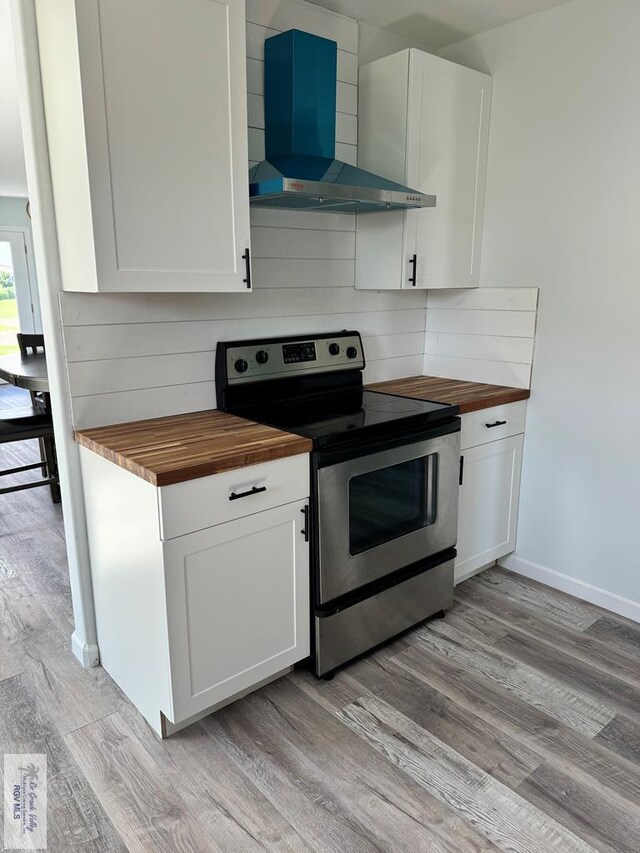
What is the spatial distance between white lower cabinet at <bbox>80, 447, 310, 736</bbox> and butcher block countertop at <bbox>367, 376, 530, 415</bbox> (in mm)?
891

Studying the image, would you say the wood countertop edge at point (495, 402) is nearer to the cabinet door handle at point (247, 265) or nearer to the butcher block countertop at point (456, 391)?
the butcher block countertop at point (456, 391)

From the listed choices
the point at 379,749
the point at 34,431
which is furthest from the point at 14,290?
the point at 379,749

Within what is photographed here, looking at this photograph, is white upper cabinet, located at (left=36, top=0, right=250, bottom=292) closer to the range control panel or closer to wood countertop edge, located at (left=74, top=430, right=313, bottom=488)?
the range control panel

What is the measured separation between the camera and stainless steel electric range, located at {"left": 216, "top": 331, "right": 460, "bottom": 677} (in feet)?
6.58

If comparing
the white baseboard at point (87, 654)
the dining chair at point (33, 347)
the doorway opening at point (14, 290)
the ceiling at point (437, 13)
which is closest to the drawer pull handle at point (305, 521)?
the white baseboard at point (87, 654)

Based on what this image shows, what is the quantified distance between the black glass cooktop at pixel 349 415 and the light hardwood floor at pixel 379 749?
882mm

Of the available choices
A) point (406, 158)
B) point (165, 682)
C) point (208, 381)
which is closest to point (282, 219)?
point (406, 158)

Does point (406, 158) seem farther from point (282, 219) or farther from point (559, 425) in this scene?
point (559, 425)

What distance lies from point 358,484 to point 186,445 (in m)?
0.61

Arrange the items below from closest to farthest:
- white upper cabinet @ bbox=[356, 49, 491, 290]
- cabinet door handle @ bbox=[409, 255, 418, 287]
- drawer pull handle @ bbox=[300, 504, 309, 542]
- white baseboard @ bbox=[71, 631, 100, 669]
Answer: drawer pull handle @ bbox=[300, 504, 309, 542]
white baseboard @ bbox=[71, 631, 100, 669]
white upper cabinet @ bbox=[356, 49, 491, 290]
cabinet door handle @ bbox=[409, 255, 418, 287]

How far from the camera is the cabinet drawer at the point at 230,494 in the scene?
1.64m

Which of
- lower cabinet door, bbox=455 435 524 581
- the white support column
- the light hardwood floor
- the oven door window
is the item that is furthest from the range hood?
the light hardwood floor

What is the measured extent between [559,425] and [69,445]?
2.02 meters

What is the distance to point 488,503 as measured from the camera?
2715 millimetres
